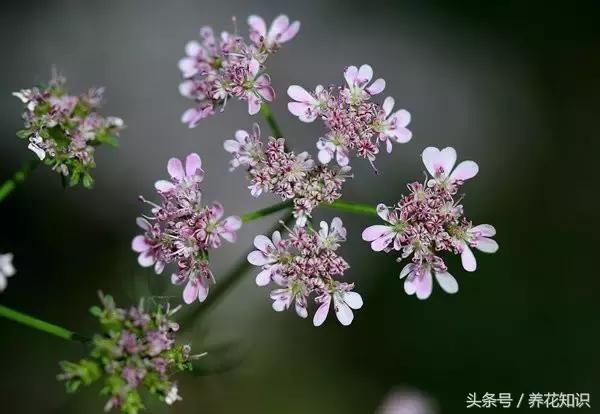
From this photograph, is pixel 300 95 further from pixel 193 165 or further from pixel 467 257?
pixel 467 257

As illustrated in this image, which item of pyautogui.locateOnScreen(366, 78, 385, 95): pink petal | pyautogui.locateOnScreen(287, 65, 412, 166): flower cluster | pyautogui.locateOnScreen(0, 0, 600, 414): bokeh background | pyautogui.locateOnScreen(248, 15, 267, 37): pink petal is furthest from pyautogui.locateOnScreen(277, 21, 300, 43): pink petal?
pyautogui.locateOnScreen(0, 0, 600, 414): bokeh background

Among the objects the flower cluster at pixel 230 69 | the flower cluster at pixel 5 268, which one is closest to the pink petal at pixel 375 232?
the flower cluster at pixel 230 69

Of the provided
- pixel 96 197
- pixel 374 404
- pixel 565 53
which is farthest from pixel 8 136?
pixel 565 53

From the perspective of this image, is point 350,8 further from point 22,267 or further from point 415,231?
point 415,231

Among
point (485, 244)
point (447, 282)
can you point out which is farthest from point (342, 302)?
point (485, 244)

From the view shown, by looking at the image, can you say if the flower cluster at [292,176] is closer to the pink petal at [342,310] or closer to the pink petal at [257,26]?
the pink petal at [342,310]

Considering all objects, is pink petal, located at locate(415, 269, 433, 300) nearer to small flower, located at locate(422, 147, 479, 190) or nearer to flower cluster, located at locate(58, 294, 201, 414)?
small flower, located at locate(422, 147, 479, 190)
